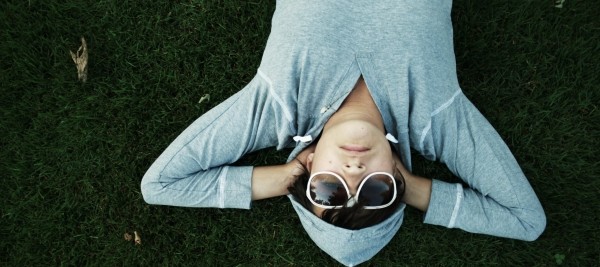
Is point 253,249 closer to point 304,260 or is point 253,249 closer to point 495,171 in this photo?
point 304,260

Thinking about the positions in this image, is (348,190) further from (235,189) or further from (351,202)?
(235,189)

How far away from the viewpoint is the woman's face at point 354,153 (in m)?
2.65

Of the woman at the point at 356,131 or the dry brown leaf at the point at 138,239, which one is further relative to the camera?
the dry brown leaf at the point at 138,239

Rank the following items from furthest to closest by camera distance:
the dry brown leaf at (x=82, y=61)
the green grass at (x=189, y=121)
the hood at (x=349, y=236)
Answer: the dry brown leaf at (x=82, y=61) < the green grass at (x=189, y=121) < the hood at (x=349, y=236)

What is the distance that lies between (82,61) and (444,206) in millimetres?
3130

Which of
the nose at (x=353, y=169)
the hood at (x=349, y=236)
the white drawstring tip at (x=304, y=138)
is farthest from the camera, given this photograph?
the white drawstring tip at (x=304, y=138)

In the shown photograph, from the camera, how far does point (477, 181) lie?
3.22m

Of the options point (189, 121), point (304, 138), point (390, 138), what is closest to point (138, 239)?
point (189, 121)

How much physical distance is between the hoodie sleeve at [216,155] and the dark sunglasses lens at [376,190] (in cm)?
87

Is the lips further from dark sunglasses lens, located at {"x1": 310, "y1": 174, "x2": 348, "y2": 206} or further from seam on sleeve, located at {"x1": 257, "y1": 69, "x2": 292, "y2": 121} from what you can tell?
seam on sleeve, located at {"x1": 257, "y1": 69, "x2": 292, "y2": 121}

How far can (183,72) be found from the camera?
3.85 metres

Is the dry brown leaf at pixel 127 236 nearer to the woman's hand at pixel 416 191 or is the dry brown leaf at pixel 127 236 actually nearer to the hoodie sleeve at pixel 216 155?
the hoodie sleeve at pixel 216 155

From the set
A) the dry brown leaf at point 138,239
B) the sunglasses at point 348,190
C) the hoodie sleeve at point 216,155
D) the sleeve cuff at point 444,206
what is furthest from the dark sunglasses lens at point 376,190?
the dry brown leaf at point 138,239

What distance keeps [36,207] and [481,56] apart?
3920mm
